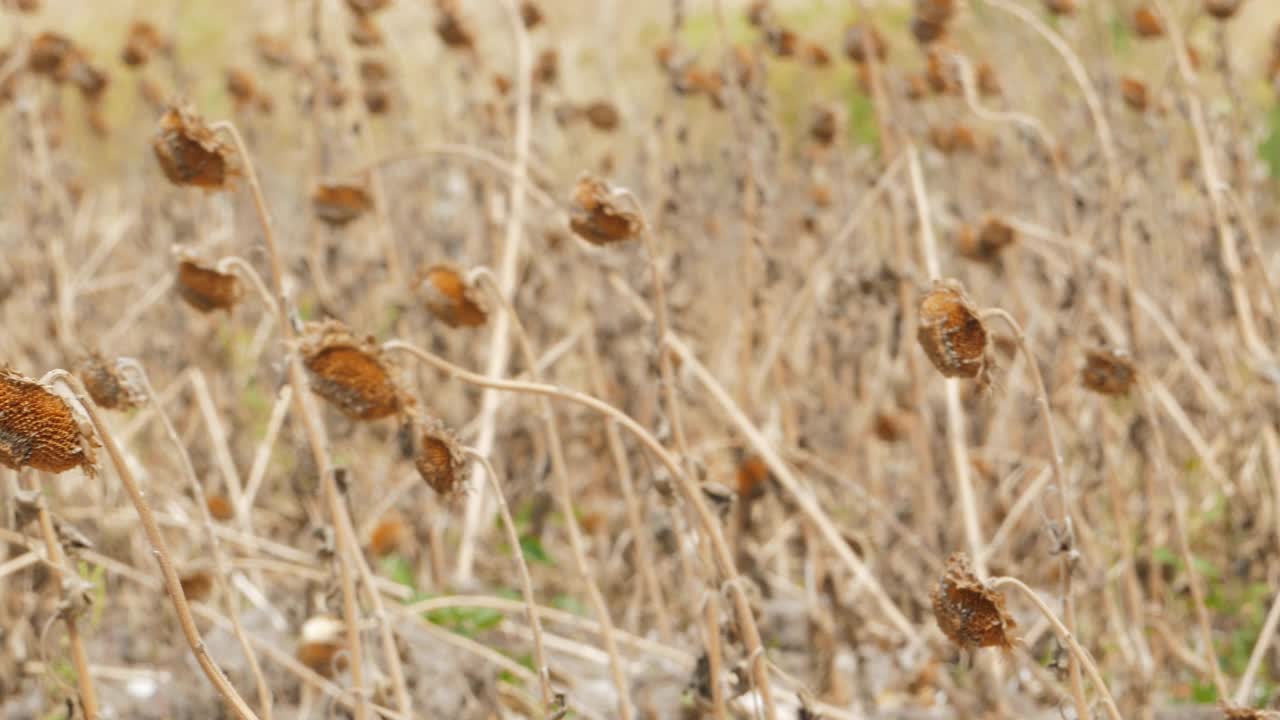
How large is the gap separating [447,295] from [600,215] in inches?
8.4

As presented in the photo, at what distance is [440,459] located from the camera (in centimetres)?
128

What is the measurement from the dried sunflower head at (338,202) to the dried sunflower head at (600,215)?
2.76 ft

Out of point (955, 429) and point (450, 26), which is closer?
point (955, 429)

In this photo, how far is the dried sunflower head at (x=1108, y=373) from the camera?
1651mm

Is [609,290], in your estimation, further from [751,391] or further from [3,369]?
[3,369]

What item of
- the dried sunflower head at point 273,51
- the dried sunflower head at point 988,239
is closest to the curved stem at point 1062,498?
the dried sunflower head at point 988,239

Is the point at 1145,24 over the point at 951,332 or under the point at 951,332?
over

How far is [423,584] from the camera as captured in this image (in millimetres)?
2520

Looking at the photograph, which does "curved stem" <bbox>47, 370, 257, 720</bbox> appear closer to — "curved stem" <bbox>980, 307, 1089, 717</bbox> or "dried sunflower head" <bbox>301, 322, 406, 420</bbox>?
"dried sunflower head" <bbox>301, 322, 406, 420</bbox>

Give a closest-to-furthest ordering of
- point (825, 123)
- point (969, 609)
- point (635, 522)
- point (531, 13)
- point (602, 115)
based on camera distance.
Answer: point (969, 609) → point (635, 522) → point (531, 13) → point (825, 123) → point (602, 115)

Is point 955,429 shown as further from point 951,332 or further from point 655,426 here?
point 951,332

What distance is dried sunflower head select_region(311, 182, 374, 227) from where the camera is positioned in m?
2.28

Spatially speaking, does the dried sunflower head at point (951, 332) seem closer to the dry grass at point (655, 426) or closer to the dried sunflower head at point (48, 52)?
the dry grass at point (655, 426)

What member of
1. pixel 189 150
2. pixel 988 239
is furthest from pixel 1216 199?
pixel 189 150
